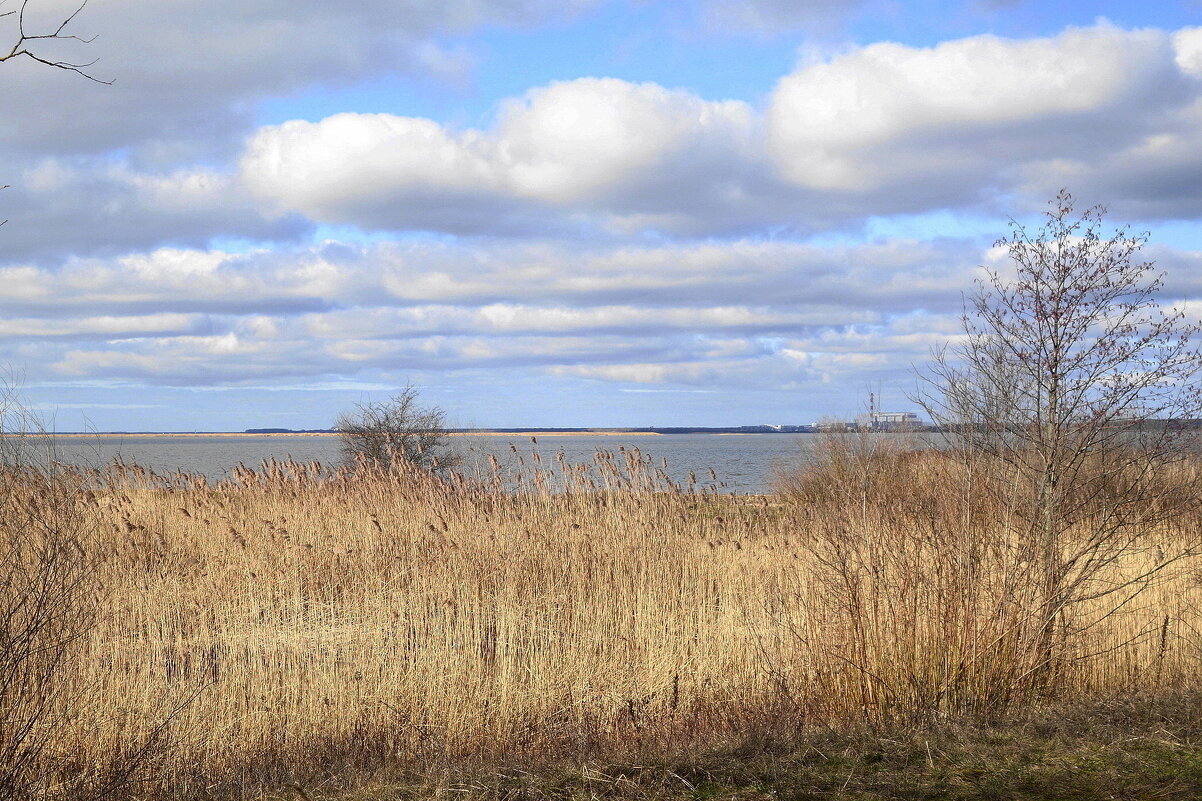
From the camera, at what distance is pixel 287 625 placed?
9750 mm

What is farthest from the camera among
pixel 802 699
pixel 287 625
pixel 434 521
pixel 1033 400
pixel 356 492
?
pixel 356 492

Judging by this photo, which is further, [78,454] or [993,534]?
[78,454]

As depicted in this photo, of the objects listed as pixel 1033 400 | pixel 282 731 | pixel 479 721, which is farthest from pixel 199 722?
pixel 1033 400

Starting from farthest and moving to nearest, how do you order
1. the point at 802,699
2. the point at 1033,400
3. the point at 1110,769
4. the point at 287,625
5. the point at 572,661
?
the point at 287,625, the point at 572,661, the point at 1033,400, the point at 802,699, the point at 1110,769

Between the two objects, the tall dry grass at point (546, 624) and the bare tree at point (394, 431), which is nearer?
the tall dry grass at point (546, 624)

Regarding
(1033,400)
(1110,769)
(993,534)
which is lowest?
(1110,769)

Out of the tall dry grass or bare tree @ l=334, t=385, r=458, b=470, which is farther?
bare tree @ l=334, t=385, r=458, b=470

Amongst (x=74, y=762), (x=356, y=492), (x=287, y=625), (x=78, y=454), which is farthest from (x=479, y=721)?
(x=78, y=454)

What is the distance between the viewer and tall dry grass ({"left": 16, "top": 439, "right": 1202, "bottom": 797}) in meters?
5.79

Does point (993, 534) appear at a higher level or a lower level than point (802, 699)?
higher

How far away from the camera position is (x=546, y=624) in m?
9.55

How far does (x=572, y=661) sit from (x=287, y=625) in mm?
3399

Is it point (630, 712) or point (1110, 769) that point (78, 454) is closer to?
point (630, 712)

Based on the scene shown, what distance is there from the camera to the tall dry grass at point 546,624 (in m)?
5.79
